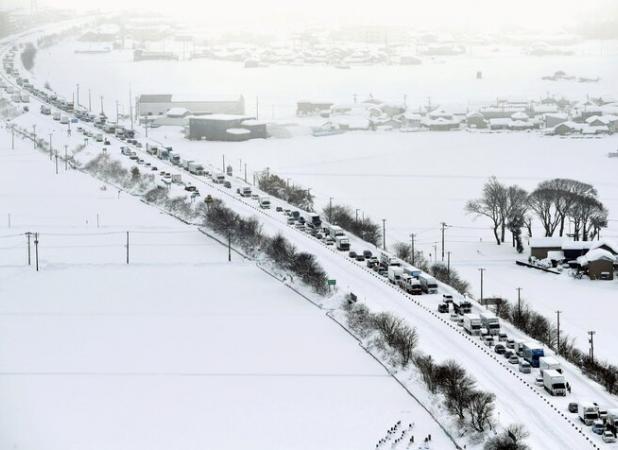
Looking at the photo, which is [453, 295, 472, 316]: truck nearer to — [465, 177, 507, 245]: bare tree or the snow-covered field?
the snow-covered field

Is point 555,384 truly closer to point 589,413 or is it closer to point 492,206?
point 589,413

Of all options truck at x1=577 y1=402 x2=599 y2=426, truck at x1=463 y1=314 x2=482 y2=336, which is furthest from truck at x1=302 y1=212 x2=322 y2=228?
truck at x1=577 y1=402 x2=599 y2=426

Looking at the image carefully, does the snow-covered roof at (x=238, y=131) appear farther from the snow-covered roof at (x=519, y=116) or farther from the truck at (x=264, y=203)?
the truck at (x=264, y=203)

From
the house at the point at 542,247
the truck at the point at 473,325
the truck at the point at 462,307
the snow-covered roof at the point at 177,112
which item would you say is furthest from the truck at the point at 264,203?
the snow-covered roof at the point at 177,112

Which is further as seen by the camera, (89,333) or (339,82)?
(339,82)

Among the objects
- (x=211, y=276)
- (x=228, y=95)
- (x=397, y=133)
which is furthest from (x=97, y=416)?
(x=228, y=95)

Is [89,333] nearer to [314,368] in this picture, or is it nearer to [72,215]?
[314,368]
